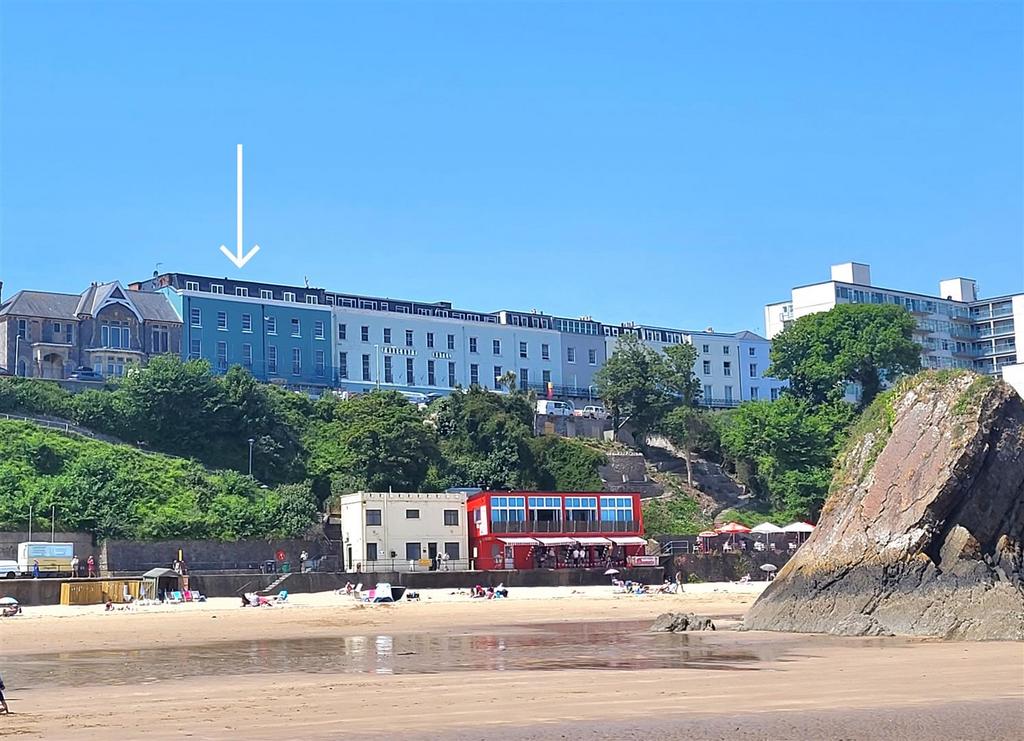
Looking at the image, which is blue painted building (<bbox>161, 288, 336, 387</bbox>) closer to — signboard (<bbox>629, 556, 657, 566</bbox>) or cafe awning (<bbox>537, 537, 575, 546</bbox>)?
cafe awning (<bbox>537, 537, 575, 546</bbox>)

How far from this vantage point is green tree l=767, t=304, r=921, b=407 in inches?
3440

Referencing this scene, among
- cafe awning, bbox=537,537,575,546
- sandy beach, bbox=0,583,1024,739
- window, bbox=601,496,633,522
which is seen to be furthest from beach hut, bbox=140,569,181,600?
window, bbox=601,496,633,522

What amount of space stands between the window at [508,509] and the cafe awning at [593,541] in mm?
3101

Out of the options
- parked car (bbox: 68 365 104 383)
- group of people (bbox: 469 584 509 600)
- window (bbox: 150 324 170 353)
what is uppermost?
window (bbox: 150 324 170 353)

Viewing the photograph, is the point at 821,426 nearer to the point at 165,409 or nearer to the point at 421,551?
the point at 421,551

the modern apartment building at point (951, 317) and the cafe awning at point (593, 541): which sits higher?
the modern apartment building at point (951, 317)

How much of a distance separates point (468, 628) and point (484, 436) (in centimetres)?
3812

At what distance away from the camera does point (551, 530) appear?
60438 mm

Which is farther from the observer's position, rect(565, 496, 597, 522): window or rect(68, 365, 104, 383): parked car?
rect(68, 365, 104, 383): parked car

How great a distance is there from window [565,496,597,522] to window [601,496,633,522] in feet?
1.84

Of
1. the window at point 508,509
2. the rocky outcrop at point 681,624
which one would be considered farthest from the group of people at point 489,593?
the rocky outcrop at point 681,624

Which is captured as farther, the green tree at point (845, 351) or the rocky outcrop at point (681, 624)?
the green tree at point (845, 351)

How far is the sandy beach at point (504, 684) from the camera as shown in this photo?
14852 mm

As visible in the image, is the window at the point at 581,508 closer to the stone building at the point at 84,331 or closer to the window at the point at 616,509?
the window at the point at 616,509
